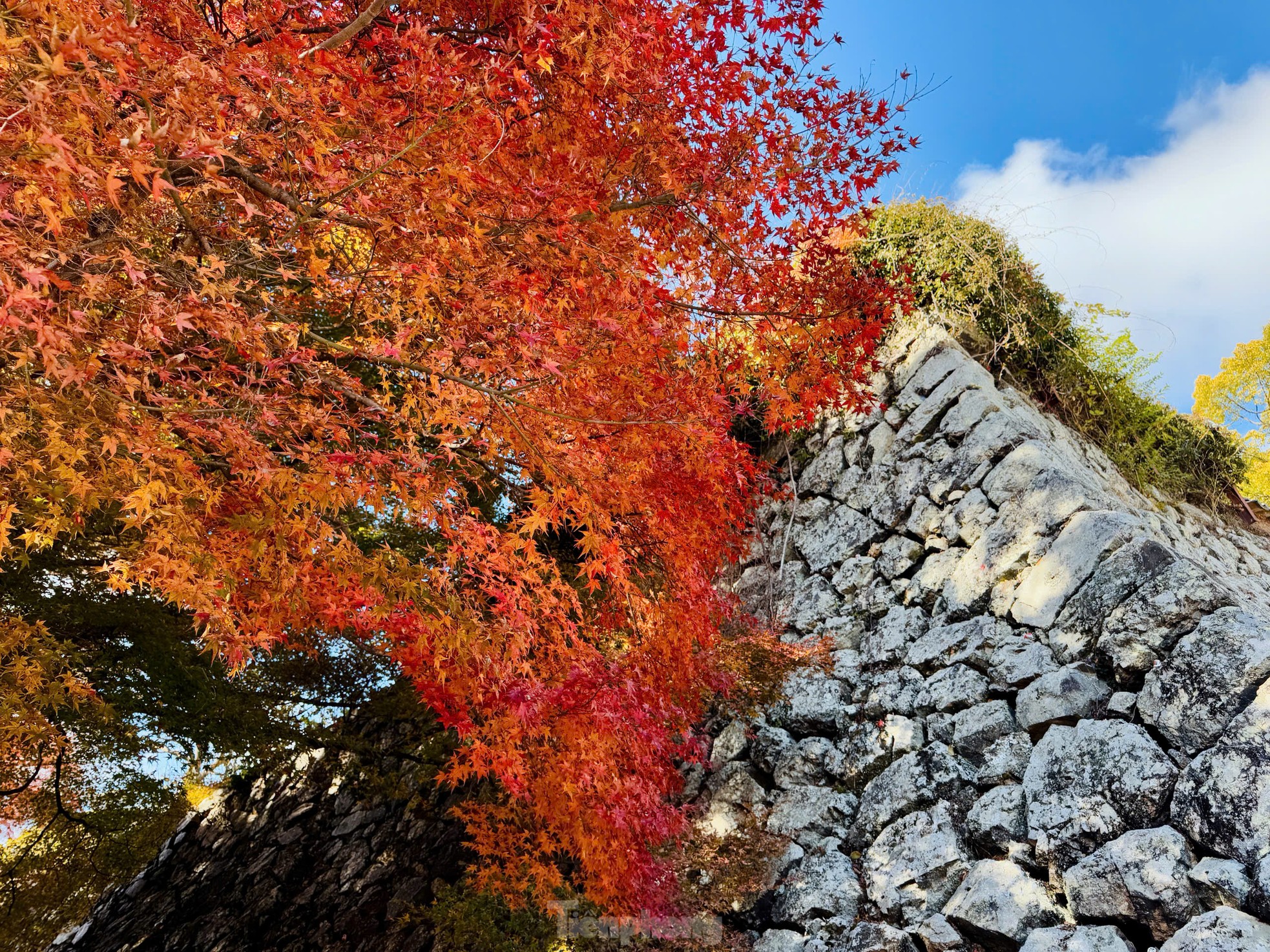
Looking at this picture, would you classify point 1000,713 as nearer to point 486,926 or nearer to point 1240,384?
point 486,926

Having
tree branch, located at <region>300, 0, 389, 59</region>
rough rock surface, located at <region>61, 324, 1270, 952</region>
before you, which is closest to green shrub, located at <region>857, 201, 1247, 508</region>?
rough rock surface, located at <region>61, 324, 1270, 952</region>

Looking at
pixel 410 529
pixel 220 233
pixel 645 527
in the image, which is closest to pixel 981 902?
pixel 645 527

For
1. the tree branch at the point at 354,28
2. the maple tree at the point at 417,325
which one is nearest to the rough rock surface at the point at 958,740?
the maple tree at the point at 417,325

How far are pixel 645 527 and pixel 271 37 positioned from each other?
179 inches

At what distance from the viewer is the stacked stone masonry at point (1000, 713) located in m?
3.80

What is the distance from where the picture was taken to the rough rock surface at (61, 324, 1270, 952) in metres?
3.88

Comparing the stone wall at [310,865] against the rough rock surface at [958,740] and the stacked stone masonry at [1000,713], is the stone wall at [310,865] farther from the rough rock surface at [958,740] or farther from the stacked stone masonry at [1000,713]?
the stacked stone masonry at [1000,713]

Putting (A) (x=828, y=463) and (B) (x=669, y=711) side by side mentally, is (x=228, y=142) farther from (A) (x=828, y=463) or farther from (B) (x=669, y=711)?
(A) (x=828, y=463)

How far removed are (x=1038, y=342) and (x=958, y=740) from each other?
517 centimetres

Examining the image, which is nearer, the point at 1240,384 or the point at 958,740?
the point at 958,740

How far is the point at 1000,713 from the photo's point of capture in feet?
16.7

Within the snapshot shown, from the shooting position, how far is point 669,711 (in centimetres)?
601

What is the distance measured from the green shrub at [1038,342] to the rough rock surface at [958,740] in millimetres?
457

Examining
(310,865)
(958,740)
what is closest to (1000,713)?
(958,740)
